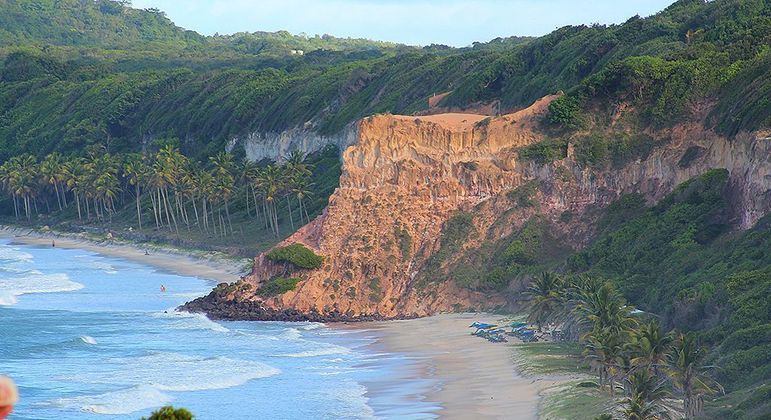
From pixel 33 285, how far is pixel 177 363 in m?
32.8

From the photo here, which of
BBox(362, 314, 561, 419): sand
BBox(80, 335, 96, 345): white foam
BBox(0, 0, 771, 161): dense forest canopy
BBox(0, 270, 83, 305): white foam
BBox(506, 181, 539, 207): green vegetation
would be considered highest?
BBox(0, 0, 771, 161): dense forest canopy

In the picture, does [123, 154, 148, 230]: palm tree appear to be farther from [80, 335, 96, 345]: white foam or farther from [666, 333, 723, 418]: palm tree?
[666, 333, 723, 418]: palm tree

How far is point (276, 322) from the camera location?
2502 inches

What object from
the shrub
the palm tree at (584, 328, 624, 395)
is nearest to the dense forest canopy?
the shrub

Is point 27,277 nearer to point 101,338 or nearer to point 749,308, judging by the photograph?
point 101,338

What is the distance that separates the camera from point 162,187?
358 ft

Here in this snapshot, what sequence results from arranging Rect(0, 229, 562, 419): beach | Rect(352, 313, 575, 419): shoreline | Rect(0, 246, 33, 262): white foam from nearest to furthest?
Rect(352, 313, 575, 419): shoreline
Rect(0, 229, 562, 419): beach
Rect(0, 246, 33, 262): white foam

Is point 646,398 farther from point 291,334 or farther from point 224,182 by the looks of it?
point 224,182

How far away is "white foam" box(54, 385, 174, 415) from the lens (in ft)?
139

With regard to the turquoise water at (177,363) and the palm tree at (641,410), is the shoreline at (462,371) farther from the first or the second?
the palm tree at (641,410)

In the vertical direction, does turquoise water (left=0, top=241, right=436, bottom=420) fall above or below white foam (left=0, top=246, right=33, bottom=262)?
below

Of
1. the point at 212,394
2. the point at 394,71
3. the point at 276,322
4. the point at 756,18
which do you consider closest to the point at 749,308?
the point at 212,394

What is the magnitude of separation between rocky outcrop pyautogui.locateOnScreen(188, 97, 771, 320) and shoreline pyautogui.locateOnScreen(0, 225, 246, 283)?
52.2 ft

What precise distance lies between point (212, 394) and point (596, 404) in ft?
44.3
